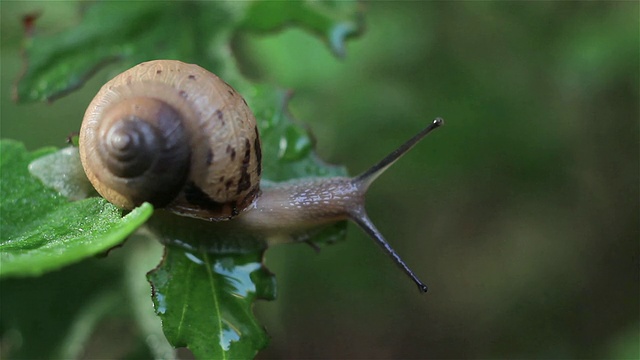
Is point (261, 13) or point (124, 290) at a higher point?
point (261, 13)

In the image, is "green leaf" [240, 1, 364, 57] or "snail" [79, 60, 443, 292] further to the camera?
"green leaf" [240, 1, 364, 57]

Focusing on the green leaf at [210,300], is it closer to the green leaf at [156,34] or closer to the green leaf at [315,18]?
the green leaf at [156,34]

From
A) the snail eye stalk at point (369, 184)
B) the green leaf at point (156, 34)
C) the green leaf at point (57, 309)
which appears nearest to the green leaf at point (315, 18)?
the green leaf at point (156, 34)

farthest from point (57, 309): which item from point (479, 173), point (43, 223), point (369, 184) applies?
point (479, 173)

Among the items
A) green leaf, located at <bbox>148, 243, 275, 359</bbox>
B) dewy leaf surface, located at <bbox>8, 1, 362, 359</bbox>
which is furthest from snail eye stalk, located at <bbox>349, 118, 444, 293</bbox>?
green leaf, located at <bbox>148, 243, 275, 359</bbox>

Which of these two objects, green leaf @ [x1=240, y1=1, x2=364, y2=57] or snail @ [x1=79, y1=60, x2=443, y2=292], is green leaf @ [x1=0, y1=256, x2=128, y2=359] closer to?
snail @ [x1=79, y1=60, x2=443, y2=292]

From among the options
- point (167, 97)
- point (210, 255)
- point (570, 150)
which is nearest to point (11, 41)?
point (167, 97)

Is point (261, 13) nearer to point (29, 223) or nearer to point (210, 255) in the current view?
point (210, 255)
